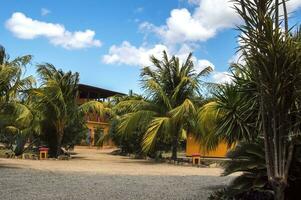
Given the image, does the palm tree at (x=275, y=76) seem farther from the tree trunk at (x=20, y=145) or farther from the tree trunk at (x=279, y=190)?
the tree trunk at (x=20, y=145)

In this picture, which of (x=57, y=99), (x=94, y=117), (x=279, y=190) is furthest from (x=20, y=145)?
(x=279, y=190)

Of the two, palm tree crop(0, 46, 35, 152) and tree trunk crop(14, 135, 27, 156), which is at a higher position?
palm tree crop(0, 46, 35, 152)

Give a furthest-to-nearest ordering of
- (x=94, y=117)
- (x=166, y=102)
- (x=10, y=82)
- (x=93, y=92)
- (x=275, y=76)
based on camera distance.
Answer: (x=93, y=92), (x=94, y=117), (x=166, y=102), (x=10, y=82), (x=275, y=76)

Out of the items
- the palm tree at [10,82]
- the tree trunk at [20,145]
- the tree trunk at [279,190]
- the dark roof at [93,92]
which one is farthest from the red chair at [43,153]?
the tree trunk at [279,190]

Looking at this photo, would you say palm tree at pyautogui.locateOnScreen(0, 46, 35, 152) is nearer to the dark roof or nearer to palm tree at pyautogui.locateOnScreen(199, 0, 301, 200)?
palm tree at pyautogui.locateOnScreen(199, 0, 301, 200)

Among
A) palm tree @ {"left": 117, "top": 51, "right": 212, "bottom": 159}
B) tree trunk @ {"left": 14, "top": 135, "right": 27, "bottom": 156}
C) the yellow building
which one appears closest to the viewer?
palm tree @ {"left": 117, "top": 51, "right": 212, "bottom": 159}

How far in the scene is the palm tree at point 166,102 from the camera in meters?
22.3

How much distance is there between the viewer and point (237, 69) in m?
7.82

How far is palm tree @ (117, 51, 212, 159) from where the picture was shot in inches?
878

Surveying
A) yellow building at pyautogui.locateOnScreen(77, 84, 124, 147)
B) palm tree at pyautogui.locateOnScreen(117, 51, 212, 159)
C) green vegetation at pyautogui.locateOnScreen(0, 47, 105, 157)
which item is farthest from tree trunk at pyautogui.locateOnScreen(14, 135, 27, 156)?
yellow building at pyautogui.locateOnScreen(77, 84, 124, 147)

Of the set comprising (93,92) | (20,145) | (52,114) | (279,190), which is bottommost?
(279,190)

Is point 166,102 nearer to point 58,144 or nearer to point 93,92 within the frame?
point 58,144

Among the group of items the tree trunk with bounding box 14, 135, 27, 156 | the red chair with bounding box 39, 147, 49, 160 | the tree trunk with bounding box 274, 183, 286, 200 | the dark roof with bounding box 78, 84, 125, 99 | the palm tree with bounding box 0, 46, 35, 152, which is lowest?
the tree trunk with bounding box 274, 183, 286, 200

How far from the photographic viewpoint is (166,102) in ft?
75.4
